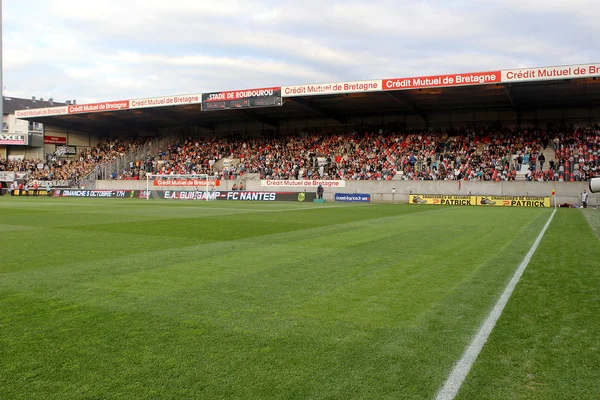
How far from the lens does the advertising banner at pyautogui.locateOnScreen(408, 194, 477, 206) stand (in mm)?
37781

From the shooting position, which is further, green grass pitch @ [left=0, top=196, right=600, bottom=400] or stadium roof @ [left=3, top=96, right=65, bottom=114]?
stadium roof @ [left=3, top=96, right=65, bottom=114]

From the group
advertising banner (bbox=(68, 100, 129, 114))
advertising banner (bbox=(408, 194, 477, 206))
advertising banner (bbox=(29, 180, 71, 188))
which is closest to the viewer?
advertising banner (bbox=(408, 194, 477, 206))

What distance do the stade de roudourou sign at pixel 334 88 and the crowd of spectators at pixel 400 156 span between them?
24.6 ft

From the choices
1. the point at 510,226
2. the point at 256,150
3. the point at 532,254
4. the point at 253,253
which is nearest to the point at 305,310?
the point at 253,253

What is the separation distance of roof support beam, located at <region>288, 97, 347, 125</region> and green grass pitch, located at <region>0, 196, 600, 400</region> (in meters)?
34.8

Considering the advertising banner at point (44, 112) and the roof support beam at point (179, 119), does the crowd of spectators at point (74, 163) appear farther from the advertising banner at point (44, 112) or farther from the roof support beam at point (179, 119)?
the roof support beam at point (179, 119)

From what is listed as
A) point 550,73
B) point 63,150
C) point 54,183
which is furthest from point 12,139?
point 550,73

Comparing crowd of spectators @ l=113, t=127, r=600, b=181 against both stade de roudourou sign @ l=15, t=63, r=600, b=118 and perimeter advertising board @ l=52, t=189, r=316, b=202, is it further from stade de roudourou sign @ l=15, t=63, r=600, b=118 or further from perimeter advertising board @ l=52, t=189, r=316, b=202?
stade de roudourou sign @ l=15, t=63, r=600, b=118

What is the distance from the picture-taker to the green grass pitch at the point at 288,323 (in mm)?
3666

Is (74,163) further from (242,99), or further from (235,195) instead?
(242,99)

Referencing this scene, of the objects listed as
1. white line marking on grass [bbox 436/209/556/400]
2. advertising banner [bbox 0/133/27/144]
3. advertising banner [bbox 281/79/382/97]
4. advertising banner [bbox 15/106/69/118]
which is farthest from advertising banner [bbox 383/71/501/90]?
advertising banner [bbox 0/133/27/144]

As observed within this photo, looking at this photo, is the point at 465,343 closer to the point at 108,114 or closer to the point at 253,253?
the point at 253,253

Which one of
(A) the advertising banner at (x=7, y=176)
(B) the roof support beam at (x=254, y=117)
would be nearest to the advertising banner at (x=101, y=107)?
(B) the roof support beam at (x=254, y=117)

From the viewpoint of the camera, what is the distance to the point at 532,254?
10383 millimetres
